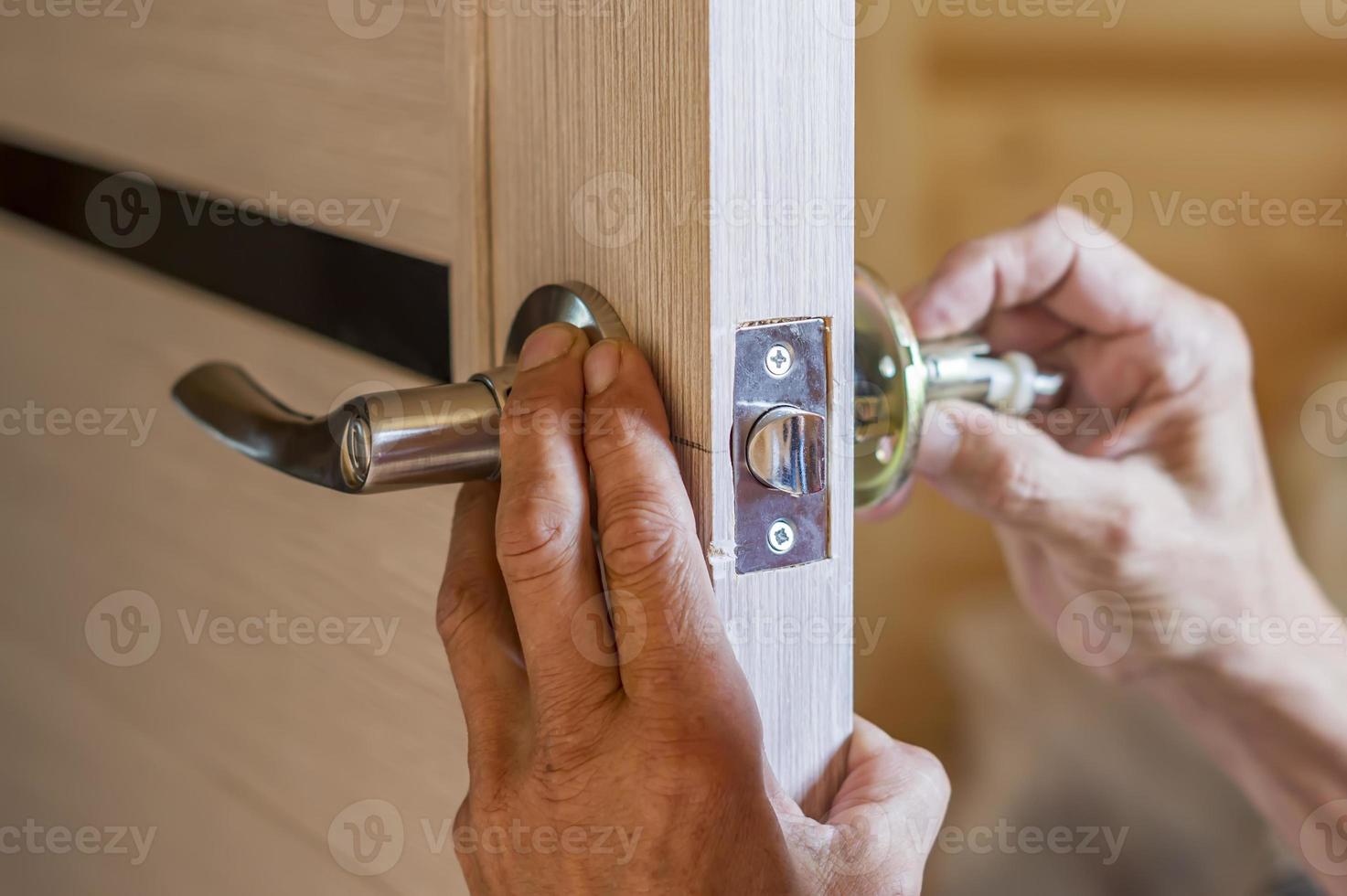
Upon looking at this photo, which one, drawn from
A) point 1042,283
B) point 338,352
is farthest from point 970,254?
point 338,352

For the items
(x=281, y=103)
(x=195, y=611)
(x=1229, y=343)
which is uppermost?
(x=281, y=103)

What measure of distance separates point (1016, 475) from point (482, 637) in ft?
0.90

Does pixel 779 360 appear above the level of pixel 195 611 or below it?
above

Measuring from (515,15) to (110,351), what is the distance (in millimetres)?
335

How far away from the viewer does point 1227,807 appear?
120 cm

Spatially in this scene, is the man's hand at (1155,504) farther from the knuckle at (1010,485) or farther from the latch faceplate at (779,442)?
the latch faceplate at (779,442)

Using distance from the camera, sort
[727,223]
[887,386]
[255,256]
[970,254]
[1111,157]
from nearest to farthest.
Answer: [727,223]
[887,386]
[255,256]
[970,254]
[1111,157]

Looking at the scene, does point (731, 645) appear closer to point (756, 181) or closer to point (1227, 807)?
point (756, 181)

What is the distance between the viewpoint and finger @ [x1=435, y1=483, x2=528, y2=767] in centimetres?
30

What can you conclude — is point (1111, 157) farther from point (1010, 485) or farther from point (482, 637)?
point (482, 637)

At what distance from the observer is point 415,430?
0.27 metres

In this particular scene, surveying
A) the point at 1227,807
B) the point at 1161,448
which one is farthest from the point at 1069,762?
the point at 1161,448

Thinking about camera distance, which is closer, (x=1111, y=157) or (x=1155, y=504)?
(x=1155, y=504)

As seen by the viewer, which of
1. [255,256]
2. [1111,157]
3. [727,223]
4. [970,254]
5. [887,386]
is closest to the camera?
[727,223]
